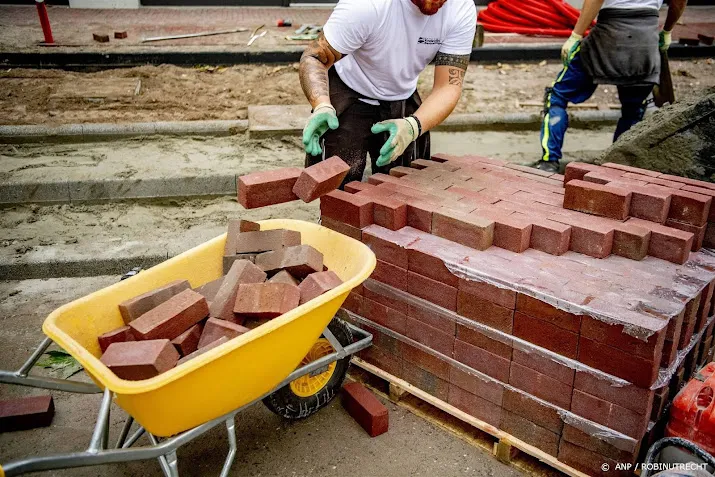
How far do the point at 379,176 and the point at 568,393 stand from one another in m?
1.67

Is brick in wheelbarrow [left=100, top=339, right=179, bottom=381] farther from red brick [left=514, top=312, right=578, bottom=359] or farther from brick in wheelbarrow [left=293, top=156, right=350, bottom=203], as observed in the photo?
red brick [left=514, top=312, right=578, bottom=359]

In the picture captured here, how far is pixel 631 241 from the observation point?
2865 millimetres

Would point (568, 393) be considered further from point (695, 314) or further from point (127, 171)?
point (127, 171)

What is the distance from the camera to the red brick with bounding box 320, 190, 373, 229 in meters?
3.22

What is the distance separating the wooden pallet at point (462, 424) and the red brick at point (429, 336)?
28 cm

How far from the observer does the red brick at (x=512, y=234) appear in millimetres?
2914

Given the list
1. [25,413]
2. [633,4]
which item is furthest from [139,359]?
[633,4]

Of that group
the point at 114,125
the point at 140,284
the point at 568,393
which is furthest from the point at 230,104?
the point at 568,393

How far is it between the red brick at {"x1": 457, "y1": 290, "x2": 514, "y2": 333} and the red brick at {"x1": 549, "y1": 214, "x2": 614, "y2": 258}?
1.79 feet

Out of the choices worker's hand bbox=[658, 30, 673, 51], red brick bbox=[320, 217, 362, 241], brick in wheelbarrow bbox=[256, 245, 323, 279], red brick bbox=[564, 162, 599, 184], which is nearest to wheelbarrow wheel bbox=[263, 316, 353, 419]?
brick in wheelbarrow bbox=[256, 245, 323, 279]

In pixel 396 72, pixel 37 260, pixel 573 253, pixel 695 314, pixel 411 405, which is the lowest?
pixel 411 405

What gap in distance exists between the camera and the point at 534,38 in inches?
429

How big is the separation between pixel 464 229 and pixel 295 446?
1.36 metres

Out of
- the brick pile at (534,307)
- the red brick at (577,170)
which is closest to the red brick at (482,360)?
the brick pile at (534,307)
